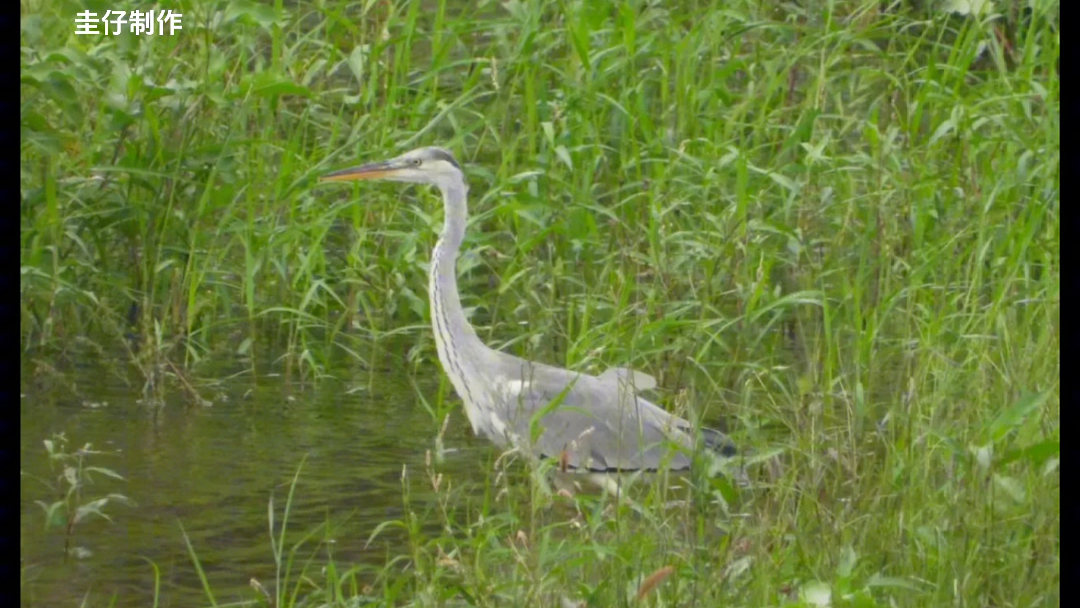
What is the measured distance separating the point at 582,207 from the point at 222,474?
161 cm

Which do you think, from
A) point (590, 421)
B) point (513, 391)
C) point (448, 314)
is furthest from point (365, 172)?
point (590, 421)

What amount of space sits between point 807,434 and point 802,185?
2.14m

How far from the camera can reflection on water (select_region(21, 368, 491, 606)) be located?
422 centimetres

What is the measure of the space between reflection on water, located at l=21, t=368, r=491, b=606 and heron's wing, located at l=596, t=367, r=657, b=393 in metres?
0.42

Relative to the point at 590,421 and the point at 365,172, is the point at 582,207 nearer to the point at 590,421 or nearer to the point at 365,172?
the point at 365,172

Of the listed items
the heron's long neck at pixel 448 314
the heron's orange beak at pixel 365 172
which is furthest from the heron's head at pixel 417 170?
the heron's long neck at pixel 448 314

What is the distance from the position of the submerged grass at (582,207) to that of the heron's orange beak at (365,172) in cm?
25

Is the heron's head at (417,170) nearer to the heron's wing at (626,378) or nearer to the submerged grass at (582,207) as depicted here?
the submerged grass at (582,207)

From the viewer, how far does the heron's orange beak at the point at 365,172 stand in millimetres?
5562

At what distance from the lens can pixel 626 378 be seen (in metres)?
4.35

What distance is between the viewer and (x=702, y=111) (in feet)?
21.3

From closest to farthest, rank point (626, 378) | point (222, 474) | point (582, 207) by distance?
point (626, 378) → point (222, 474) → point (582, 207)

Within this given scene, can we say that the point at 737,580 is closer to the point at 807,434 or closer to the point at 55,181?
the point at 807,434

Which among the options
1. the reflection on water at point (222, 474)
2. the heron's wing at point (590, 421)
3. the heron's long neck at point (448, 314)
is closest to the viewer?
the reflection on water at point (222, 474)
